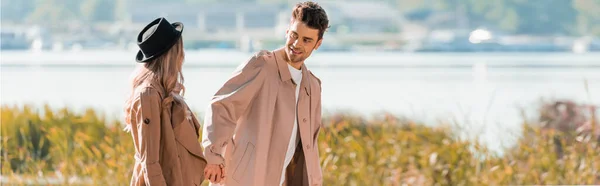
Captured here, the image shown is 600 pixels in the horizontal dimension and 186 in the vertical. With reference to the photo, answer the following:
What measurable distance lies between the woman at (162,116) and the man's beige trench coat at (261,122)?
0.08 m

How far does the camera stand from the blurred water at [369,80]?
9.97 m

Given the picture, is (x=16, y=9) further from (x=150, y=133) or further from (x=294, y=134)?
(x=150, y=133)

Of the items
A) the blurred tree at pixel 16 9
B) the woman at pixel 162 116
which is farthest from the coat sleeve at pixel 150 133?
the blurred tree at pixel 16 9

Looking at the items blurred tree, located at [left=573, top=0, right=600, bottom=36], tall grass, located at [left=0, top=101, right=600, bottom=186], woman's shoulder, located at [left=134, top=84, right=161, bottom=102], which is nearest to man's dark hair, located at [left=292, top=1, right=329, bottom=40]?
woman's shoulder, located at [left=134, top=84, right=161, bottom=102]

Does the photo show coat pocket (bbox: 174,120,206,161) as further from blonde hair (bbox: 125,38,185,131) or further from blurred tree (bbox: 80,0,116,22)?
blurred tree (bbox: 80,0,116,22)

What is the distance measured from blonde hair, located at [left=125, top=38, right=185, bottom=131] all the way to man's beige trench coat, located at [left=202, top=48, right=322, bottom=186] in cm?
13

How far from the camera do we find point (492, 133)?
641 cm

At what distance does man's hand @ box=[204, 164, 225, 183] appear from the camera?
2766 mm

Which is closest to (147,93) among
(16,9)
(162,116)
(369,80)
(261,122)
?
(162,116)

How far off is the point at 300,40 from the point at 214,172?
0.45 metres

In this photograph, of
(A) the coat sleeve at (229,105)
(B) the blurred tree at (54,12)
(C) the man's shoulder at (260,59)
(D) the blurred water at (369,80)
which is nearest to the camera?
(A) the coat sleeve at (229,105)

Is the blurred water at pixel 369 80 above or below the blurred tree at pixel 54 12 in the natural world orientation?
below

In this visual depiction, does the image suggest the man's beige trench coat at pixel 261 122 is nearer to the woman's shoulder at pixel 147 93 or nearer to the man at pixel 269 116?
the man at pixel 269 116

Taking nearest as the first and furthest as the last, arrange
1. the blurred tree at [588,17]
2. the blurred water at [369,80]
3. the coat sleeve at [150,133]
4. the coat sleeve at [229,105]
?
1. the coat sleeve at [150,133]
2. the coat sleeve at [229,105]
3. the blurred water at [369,80]
4. the blurred tree at [588,17]
